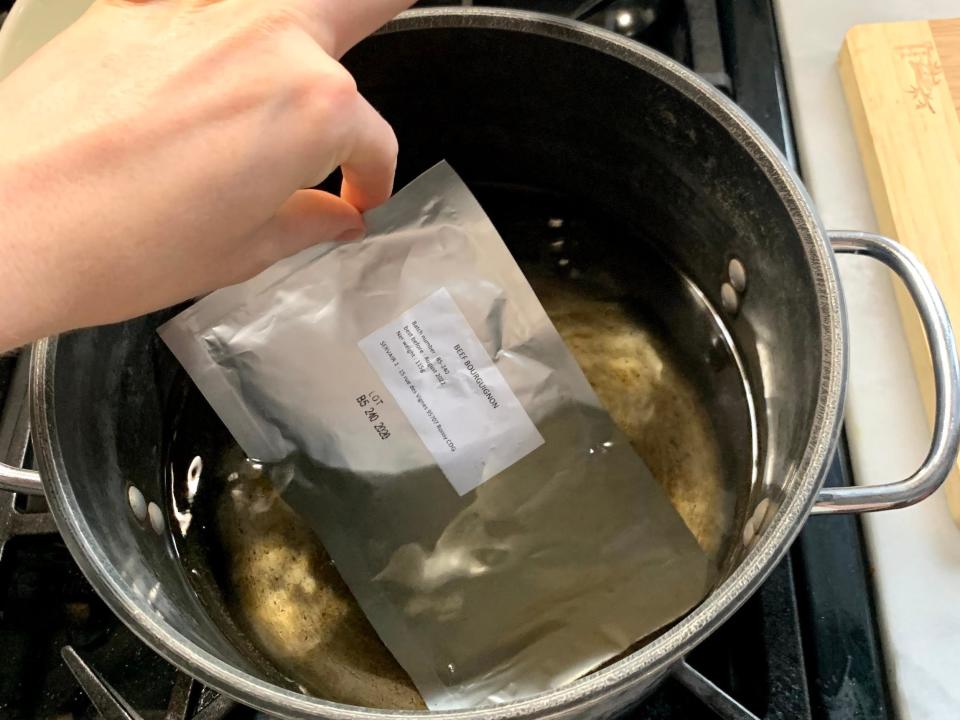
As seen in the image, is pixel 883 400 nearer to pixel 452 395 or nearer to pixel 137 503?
pixel 452 395

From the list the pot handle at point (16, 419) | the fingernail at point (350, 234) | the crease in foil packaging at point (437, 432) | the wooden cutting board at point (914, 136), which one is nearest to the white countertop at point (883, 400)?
the wooden cutting board at point (914, 136)

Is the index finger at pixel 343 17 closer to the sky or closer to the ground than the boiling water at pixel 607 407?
closer to the sky

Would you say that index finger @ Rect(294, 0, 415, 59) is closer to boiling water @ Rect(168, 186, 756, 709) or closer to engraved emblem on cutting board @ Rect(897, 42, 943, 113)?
boiling water @ Rect(168, 186, 756, 709)

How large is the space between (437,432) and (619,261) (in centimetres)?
21

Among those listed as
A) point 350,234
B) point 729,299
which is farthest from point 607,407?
point 350,234

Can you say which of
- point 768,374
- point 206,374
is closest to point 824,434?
point 768,374

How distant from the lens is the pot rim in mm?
315

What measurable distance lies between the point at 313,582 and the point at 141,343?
194 mm

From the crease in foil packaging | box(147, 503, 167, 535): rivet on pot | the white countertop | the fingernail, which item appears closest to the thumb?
the fingernail

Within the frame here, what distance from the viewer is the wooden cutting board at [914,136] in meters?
0.54

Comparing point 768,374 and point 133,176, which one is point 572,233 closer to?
point 768,374

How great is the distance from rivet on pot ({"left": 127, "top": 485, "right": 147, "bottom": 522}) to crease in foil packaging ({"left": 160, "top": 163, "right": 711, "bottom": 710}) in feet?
0.24

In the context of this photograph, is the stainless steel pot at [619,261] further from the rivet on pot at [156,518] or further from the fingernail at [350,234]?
the fingernail at [350,234]

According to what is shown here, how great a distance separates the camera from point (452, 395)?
21.3 inches
